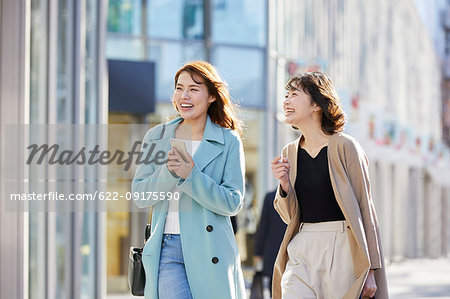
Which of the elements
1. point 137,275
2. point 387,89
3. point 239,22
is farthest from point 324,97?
point 387,89

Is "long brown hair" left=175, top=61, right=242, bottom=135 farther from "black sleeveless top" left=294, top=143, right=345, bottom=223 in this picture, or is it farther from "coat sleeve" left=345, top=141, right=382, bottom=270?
"coat sleeve" left=345, top=141, right=382, bottom=270

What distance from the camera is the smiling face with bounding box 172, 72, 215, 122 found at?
4.54m

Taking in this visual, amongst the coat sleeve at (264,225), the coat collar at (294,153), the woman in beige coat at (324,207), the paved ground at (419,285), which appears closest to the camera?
the woman in beige coat at (324,207)

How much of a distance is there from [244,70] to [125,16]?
2441 mm

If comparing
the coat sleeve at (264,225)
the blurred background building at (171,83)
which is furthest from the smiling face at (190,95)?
the coat sleeve at (264,225)

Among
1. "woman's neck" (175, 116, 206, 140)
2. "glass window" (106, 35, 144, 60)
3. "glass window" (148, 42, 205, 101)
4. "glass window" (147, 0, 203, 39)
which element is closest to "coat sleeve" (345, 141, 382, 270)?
"woman's neck" (175, 116, 206, 140)

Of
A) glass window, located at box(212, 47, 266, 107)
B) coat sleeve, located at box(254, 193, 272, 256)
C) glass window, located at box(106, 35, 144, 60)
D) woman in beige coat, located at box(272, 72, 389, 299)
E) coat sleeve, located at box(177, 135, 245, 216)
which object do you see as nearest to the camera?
coat sleeve, located at box(177, 135, 245, 216)

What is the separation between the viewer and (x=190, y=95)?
14.9 feet

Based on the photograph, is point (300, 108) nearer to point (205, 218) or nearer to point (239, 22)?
point (205, 218)

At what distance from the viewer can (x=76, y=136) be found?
27.4ft

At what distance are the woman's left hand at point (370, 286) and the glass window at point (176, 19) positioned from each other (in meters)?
12.0

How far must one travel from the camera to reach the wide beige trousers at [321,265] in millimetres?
4598

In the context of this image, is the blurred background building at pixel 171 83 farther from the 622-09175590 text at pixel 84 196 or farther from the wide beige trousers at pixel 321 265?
the wide beige trousers at pixel 321 265

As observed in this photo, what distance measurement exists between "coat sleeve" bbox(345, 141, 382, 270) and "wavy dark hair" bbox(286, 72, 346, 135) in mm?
162
